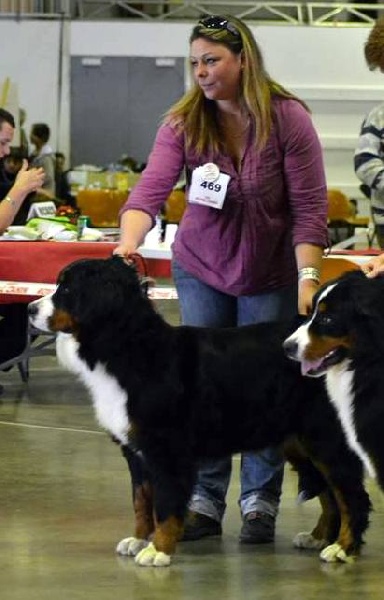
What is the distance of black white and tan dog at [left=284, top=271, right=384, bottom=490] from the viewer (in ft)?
10.9

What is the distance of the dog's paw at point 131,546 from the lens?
3.85 meters

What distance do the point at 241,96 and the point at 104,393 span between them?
99 cm

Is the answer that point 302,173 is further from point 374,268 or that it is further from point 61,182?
point 61,182

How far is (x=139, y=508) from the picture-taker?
385 cm

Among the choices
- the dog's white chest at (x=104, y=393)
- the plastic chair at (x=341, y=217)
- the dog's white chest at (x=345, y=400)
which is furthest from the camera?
the plastic chair at (x=341, y=217)

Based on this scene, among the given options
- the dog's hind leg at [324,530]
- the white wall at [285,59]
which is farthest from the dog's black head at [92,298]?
the white wall at [285,59]

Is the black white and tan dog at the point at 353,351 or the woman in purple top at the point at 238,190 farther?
the woman in purple top at the point at 238,190

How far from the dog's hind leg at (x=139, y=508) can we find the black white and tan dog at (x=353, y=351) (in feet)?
2.10

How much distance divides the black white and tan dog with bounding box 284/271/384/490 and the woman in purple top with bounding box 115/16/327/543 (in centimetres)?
42

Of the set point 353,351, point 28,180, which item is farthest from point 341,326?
point 28,180

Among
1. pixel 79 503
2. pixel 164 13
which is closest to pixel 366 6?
pixel 164 13

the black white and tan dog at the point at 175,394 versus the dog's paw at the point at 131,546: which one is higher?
the black white and tan dog at the point at 175,394

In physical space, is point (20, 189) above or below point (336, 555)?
above

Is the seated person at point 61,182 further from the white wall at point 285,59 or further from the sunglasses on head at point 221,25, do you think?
the sunglasses on head at point 221,25
